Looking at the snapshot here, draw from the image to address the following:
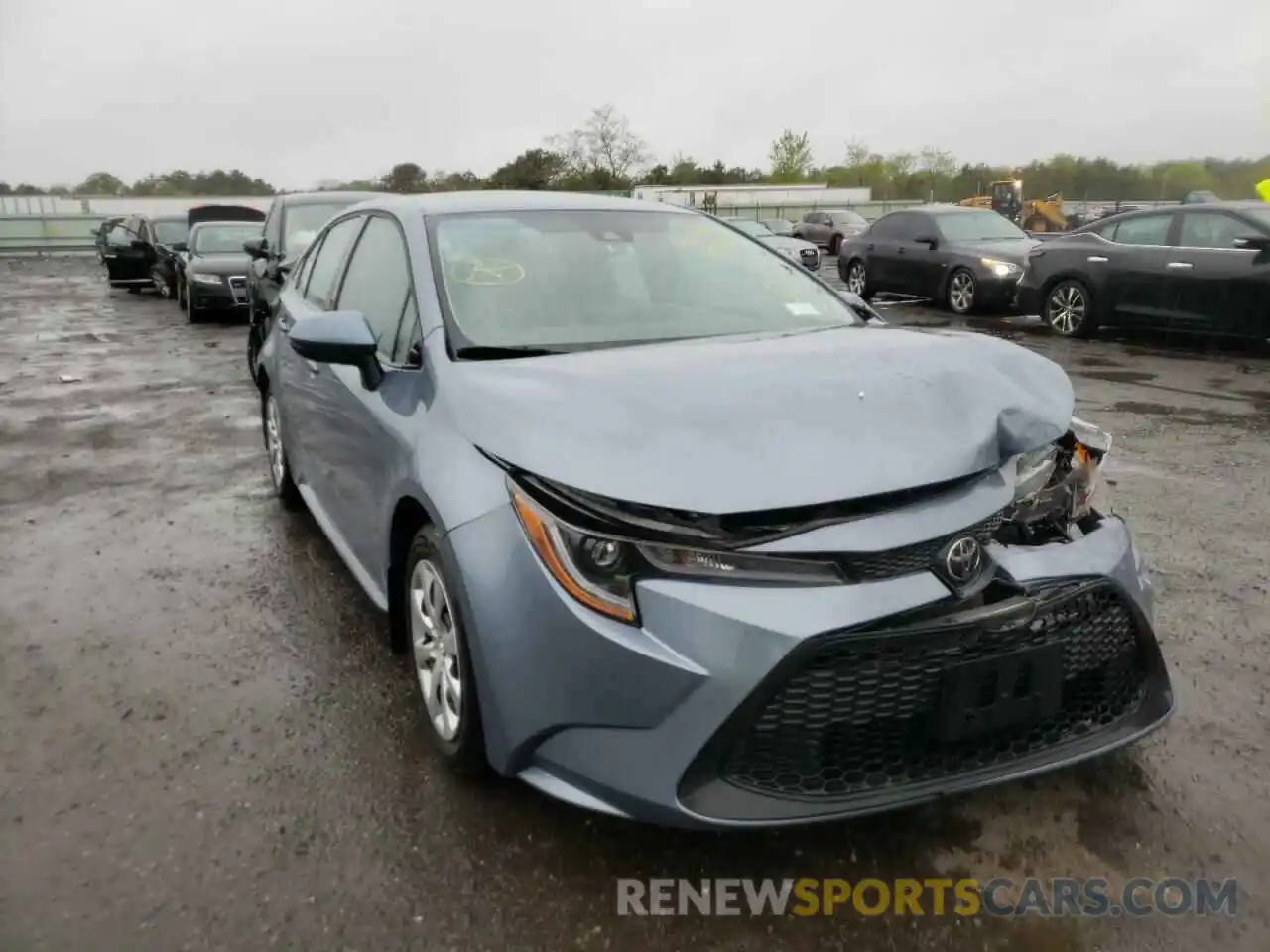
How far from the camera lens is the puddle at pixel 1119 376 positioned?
881 cm

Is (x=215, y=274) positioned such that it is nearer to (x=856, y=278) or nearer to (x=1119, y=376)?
(x=856, y=278)

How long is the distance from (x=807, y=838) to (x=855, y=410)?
105 cm

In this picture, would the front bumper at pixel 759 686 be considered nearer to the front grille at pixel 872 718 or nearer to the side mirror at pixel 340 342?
the front grille at pixel 872 718

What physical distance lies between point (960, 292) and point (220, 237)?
1104 cm

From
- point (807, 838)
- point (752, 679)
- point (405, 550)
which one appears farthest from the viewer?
point (405, 550)

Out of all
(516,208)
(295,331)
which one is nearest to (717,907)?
(295,331)

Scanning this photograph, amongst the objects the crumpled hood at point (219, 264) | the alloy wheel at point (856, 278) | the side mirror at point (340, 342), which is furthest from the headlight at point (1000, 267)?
the side mirror at point (340, 342)

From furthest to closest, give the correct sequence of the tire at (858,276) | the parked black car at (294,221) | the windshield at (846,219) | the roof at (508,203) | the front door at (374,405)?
1. the windshield at (846,219)
2. the tire at (858,276)
3. the parked black car at (294,221)
4. the roof at (508,203)
5. the front door at (374,405)

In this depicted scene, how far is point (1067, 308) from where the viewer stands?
1157cm

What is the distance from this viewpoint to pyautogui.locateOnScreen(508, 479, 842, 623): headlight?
6.92 ft

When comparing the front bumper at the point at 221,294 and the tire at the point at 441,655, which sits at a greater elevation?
the tire at the point at 441,655

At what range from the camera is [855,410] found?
240cm

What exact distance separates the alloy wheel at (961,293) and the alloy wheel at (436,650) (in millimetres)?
12077

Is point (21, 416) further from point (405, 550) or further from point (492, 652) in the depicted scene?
point (492, 652)
